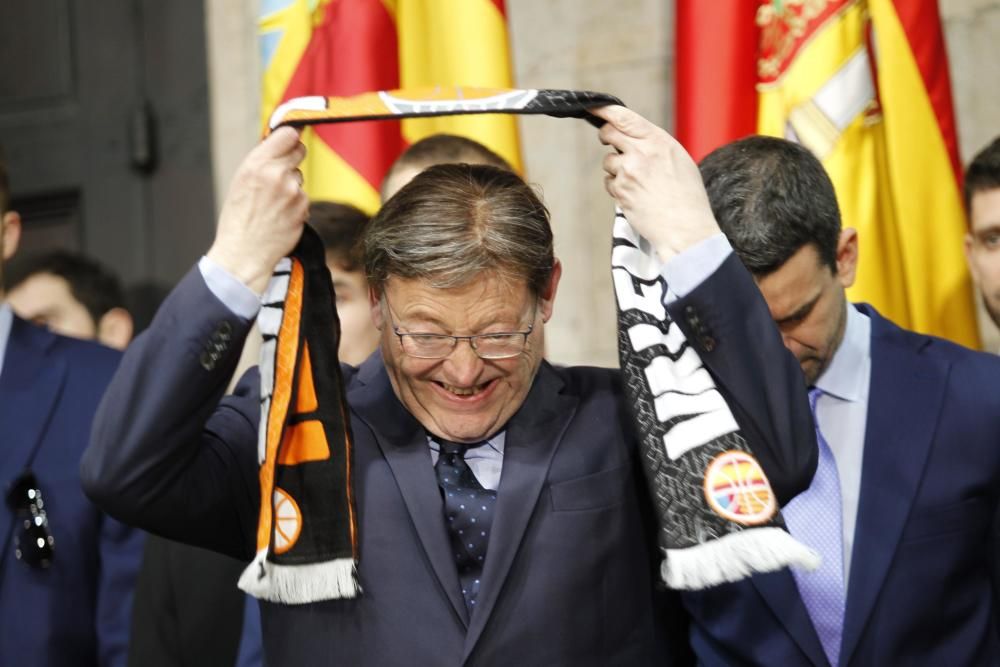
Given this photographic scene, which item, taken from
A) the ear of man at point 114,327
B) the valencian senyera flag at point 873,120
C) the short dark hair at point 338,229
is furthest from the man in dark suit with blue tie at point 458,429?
the ear of man at point 114,327

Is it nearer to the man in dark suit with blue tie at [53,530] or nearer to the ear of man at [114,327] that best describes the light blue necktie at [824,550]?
the man in dark suit with blue tie at [53,530]

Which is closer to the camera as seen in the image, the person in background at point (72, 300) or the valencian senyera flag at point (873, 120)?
the valencian senyera flag at point (873, 120)

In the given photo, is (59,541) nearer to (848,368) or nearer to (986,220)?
(848,368)

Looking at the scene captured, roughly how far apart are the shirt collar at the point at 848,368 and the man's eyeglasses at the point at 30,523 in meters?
1.40

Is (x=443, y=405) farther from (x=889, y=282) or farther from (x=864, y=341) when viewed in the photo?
(x=889, y=282)

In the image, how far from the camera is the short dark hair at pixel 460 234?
6.55ft

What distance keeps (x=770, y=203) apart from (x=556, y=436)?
56 centimetres

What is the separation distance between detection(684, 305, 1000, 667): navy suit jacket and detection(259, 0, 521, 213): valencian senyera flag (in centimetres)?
153

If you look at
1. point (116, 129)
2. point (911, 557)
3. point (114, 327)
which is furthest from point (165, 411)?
point (116, 129)

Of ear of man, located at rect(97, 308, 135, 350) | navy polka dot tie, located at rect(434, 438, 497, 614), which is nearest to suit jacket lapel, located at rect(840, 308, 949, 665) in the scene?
navy polka dot tie, located at rect(434, 438, 497, 614)

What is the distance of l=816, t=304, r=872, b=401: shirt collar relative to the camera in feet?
7.78

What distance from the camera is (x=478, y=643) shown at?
1949mm

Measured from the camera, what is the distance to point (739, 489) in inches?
76.1

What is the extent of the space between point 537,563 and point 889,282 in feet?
5.25
